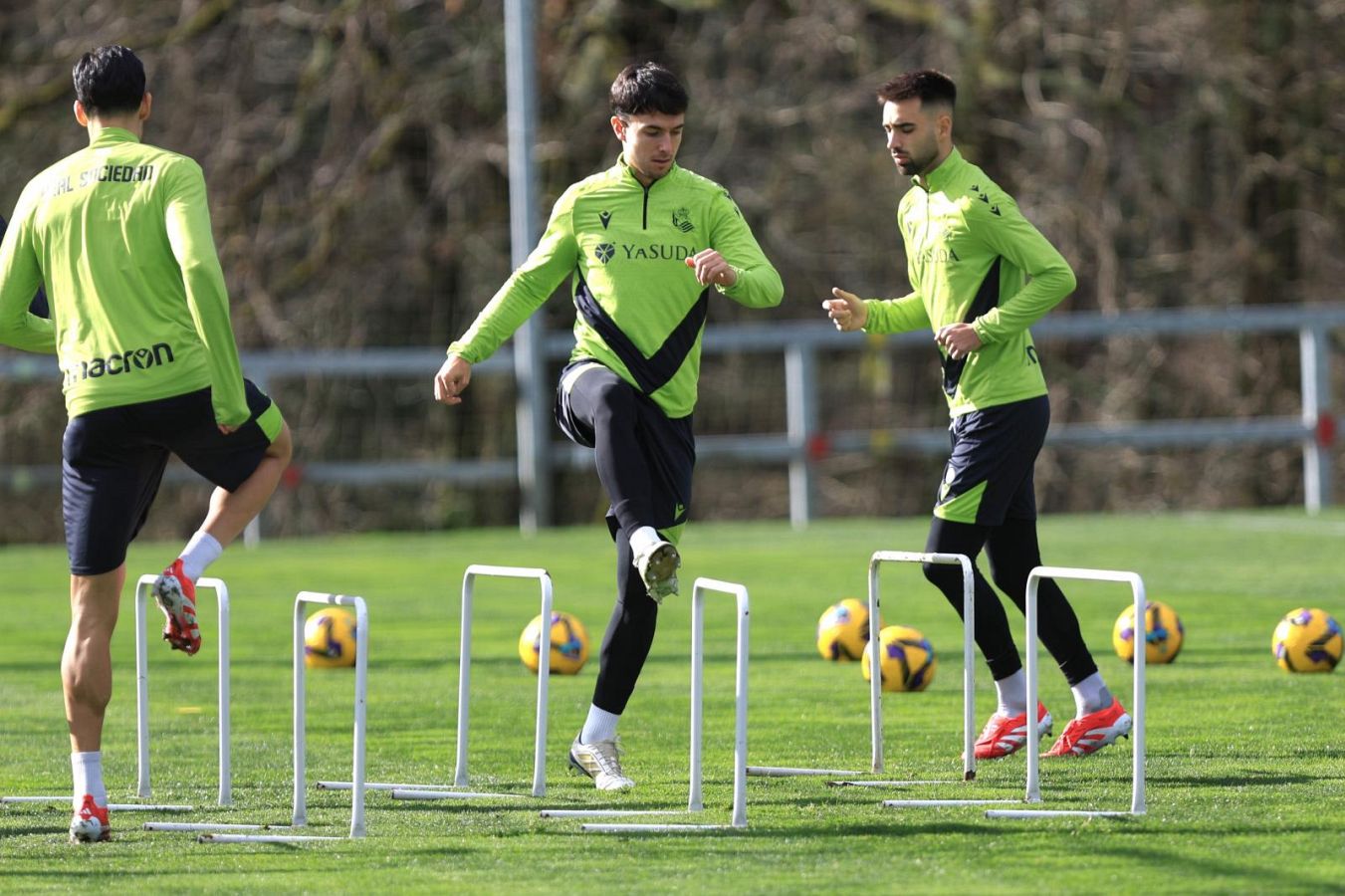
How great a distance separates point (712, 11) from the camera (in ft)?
83.4

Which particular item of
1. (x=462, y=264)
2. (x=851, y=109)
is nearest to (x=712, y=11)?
(x=851, y=109)

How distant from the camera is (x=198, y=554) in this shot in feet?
21.1

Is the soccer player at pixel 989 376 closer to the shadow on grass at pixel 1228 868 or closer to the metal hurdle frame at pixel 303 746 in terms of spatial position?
the shadow on grass at pixel 1228 868

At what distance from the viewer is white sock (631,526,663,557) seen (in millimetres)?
6539

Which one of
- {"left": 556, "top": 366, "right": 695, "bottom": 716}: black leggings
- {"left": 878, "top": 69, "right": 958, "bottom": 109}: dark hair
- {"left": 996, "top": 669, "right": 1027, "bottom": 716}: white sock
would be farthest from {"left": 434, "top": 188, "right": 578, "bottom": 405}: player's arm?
{"left": 996, "top": 669, "right": 1027, "bottom": 716}: white sock

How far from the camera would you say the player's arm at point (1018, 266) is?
7324 mm

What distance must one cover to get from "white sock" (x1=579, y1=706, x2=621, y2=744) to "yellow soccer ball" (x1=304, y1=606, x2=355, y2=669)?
3.76 m

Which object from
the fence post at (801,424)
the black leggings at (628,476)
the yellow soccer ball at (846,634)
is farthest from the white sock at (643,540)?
the fence post at (801,424)

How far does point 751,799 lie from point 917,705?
7.82 ft

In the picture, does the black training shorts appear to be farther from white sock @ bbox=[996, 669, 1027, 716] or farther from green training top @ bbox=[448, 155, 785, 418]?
white sock @ bbox=[996, 669, 1027, 716]

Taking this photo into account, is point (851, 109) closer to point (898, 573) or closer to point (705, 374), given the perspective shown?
point (705, 374)

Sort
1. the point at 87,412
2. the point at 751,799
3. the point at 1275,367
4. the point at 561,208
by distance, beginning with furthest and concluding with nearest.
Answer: the point at 1275,367 → the point at 561,208 → the point at 751,799 → the point at 87,412

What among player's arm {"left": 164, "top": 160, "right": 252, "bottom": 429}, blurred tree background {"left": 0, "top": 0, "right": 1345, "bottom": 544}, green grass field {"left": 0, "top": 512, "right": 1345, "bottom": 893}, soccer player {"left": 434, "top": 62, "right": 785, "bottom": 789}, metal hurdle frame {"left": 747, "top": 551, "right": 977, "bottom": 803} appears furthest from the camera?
blurred tree background {"left": 0, "top": 0, "right": 1345, "bottom": 544}

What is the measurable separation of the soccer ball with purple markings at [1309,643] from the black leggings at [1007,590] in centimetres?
231
